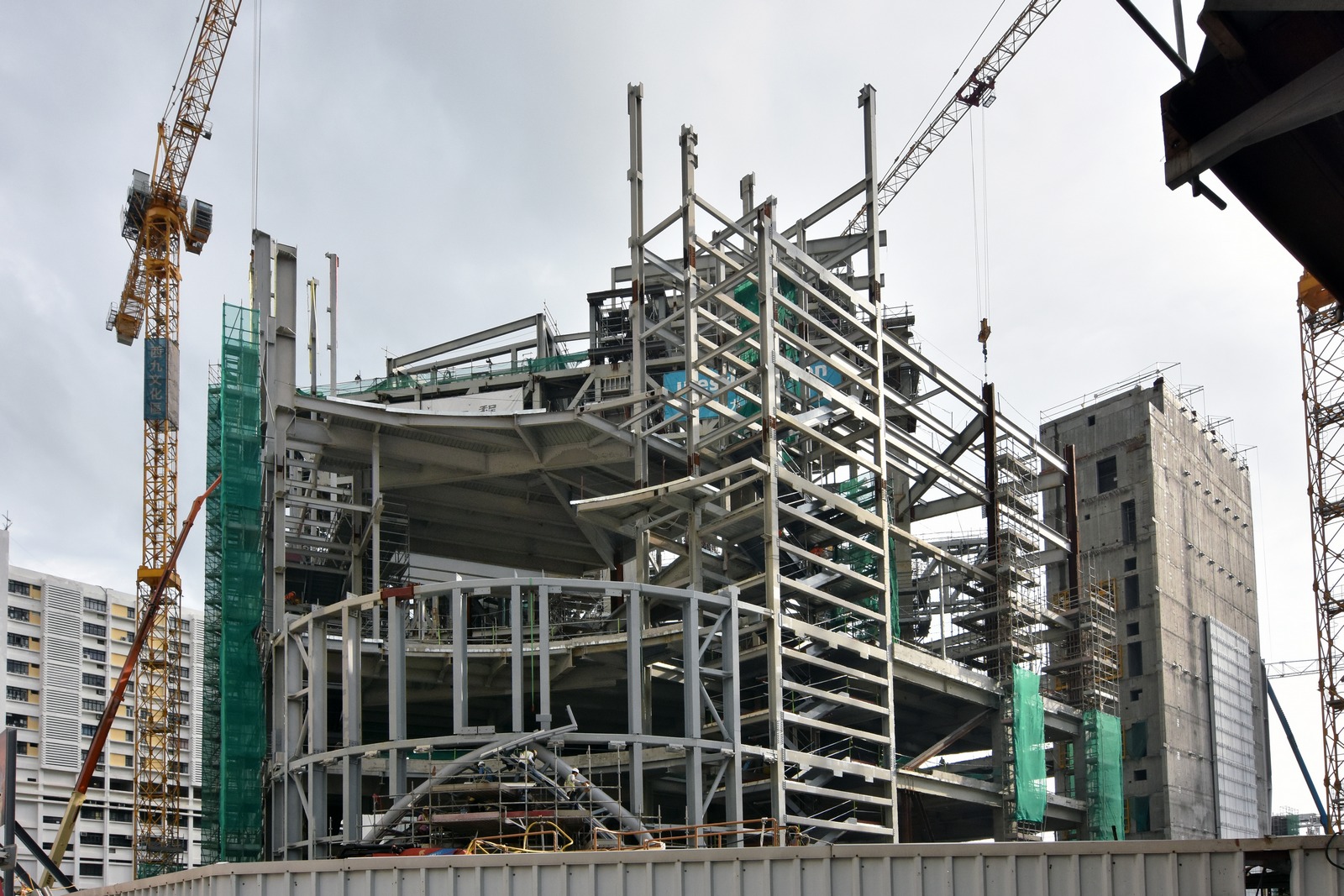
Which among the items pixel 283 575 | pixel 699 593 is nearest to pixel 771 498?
pixel 699 593

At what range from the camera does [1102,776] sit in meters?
74.5

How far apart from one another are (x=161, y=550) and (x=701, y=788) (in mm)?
56364

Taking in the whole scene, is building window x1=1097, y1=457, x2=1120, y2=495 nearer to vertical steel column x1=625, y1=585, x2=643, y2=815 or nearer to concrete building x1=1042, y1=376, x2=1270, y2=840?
concrete building x1=1042, y1=376, x2=1270, y2=840

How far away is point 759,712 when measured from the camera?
56000 millimetres

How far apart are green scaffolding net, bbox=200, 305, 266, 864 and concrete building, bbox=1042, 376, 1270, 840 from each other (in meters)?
43.8

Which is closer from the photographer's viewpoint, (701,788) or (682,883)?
(682,883)

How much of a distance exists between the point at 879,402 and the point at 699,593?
53.4 feet

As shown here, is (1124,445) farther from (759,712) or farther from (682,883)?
(682,883)

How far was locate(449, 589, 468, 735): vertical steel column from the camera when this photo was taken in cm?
4922

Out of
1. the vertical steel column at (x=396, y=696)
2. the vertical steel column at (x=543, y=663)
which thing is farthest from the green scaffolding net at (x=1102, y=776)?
the vertical steel column at (x=396, y=696)

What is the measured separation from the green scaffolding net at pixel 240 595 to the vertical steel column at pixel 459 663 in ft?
62.1

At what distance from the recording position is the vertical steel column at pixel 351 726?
49656 mm

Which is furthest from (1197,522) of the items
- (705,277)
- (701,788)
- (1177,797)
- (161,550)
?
(161,550)

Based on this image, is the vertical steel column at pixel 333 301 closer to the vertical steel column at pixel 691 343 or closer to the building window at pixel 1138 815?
the vertical steel column at pixel 691 343
